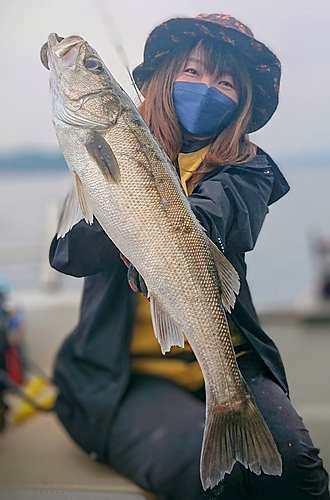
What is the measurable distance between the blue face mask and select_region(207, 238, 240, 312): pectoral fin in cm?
22

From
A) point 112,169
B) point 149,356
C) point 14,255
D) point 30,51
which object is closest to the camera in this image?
point 112,169

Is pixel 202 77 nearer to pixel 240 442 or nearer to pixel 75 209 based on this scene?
pixel 75 209

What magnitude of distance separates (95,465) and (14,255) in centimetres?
244

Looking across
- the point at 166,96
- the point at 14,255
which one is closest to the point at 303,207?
the point at 166,96

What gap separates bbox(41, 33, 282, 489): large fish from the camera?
3.01 ft

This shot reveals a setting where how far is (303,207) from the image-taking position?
1183 millimetres

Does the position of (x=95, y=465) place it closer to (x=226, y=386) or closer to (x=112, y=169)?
(x=226, y=386)

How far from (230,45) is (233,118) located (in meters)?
0.13

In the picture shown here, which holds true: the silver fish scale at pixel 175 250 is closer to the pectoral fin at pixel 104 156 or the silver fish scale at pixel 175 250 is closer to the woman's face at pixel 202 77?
the pectoral fin at pixel 104 156

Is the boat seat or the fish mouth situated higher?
the fish mouth

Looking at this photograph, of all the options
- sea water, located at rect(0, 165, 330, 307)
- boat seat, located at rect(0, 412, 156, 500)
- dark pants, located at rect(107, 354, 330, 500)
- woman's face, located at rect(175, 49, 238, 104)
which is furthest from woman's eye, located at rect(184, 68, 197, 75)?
boat seat, located at rect(0, 412, 156, 500)

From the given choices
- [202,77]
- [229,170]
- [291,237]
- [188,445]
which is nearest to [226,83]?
[202,77]

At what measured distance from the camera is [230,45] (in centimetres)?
98

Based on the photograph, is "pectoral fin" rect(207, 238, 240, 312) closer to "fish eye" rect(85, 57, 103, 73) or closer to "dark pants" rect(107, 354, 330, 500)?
"dark pants" rect(107, 354, 330, 500)
